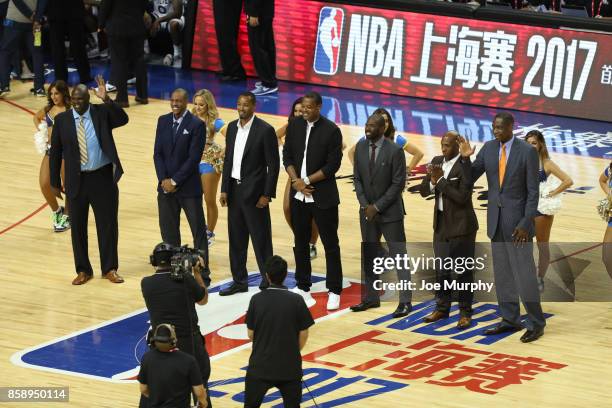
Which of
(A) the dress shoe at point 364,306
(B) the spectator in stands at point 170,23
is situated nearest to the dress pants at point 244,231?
(A) the dress shoe at point 364,306

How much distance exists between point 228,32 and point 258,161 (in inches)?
405

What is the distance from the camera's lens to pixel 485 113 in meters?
22.0

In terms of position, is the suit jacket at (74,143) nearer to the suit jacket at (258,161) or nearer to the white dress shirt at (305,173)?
the suit jacket at (258,161)

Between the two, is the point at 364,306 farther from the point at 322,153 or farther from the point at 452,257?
the point at 322,153

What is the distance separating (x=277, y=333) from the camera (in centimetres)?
975

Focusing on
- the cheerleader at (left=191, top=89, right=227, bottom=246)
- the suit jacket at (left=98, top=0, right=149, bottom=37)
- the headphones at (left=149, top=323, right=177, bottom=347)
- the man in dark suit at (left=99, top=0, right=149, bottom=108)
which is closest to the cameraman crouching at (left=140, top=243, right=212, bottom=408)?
the headphones at (left=149, top=323, right=177, bottom=347)

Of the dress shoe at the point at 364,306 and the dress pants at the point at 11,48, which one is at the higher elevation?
the dress pants at the point at 11,48

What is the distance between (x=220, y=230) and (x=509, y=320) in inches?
173

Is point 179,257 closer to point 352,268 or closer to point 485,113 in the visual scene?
point 352,268

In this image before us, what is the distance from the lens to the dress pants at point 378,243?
13094 mm

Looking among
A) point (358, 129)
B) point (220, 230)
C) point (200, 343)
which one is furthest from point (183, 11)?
point (200, 343)

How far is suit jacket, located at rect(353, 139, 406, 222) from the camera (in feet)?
42.3

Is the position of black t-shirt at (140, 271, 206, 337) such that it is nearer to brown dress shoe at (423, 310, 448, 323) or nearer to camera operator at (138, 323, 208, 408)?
camera operator at (138, 323, 208, 408)

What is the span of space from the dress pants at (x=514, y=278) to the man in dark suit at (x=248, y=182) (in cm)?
225
